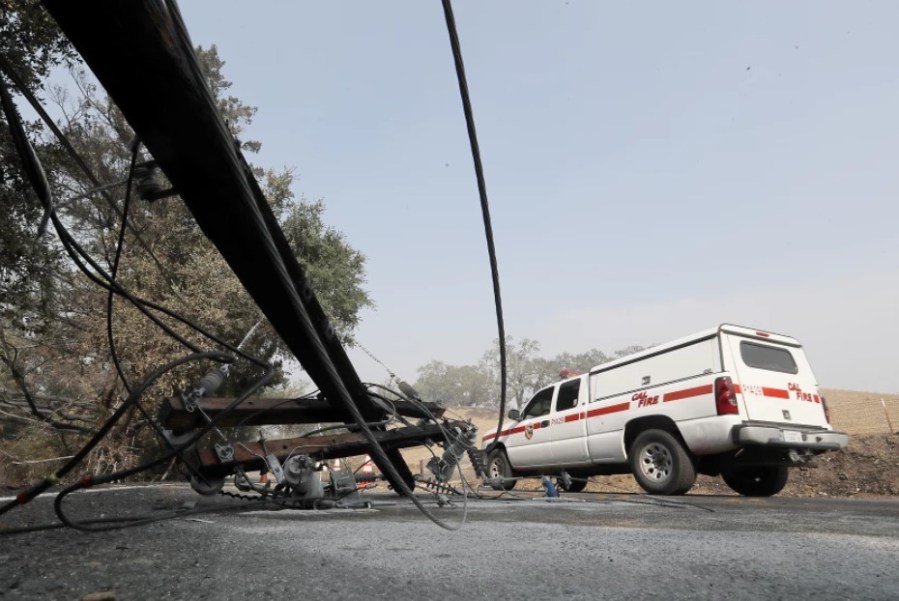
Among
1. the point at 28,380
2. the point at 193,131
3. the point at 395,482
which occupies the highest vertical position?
the point at 28,380

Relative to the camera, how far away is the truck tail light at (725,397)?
7.32 metres

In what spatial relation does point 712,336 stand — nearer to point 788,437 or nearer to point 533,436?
point 788,437

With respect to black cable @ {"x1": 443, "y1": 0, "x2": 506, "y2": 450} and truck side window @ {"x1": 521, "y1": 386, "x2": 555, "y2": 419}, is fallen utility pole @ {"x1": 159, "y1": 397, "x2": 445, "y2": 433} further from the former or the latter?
truck side window @ {"x1": 521, "y1": 386, "x2": 555, "y2": 419}

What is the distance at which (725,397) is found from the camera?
24.2 ft

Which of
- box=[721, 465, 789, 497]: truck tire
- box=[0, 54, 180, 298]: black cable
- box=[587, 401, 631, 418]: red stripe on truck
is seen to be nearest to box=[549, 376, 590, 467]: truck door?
box=[587, 401, 631, 418]: red stripe on truck

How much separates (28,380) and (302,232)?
10.2m

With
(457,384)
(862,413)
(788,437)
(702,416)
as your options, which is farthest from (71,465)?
(457,384)

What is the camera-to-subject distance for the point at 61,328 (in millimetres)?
16594

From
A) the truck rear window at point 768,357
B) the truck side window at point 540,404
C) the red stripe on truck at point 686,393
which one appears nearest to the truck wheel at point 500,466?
the truck side window at point 540,404

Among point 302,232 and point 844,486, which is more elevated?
point 302,232

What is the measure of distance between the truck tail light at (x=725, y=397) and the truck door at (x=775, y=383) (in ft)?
0.46

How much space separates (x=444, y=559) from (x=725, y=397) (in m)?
5.98

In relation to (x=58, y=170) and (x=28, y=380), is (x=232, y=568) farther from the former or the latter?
(x=28, y=380)

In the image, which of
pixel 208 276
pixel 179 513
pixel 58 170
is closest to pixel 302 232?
pixel 208 276
